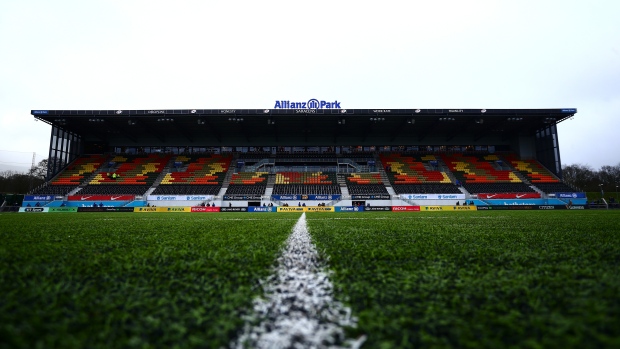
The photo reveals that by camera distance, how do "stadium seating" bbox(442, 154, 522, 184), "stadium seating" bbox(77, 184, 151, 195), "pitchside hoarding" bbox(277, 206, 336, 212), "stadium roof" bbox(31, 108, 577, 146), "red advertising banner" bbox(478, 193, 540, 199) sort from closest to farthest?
"pitchside hoarding" bbox(277, 206, 336, 212) < "red advertising banner" bbox(478, 193, 540, 199) < "stadium seating" bbox(77, 184, 151, 195) < "stadium roof" bbox(31, 108, 577, 146) < "stadium seating" bbox(442, 154, 522, 184)

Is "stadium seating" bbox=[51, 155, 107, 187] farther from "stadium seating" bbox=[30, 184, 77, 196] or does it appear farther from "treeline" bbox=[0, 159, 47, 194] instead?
"treeline" bbox=[0, 159, 47, 194]

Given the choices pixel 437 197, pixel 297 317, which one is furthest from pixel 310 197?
pixel 297 317

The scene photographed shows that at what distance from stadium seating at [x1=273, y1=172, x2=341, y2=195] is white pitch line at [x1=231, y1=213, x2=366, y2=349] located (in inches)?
1042

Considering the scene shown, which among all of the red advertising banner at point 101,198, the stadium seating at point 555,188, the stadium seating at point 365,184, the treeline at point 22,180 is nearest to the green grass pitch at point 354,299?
the stadium seating at point 365,184

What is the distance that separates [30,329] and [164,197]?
2893 cm

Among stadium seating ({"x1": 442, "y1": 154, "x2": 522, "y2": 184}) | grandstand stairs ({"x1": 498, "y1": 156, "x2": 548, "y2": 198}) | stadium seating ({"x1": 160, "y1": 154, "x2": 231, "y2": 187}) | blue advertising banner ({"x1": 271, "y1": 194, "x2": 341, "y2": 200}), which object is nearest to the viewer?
blue advertising banner ({"x1": 271, "y1": 194, "x2": 341, "y2": 200})

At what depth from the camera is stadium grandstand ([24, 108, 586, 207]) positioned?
27.1 m

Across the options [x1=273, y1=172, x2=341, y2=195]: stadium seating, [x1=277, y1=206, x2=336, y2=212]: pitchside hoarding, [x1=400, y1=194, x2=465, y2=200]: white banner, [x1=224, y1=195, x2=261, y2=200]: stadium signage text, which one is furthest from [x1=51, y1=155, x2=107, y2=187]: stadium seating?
[x1=400, y1=194, x2=465, y2=200]: white banner

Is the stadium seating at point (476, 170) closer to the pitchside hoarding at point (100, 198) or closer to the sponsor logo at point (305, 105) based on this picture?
the sponsor logo at point (305, 105)

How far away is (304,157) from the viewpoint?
35.2m

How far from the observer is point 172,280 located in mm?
1683

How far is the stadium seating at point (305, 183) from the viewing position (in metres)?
28.6

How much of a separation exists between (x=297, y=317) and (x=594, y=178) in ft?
221

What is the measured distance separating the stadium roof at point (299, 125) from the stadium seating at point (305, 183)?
5.28 meters
